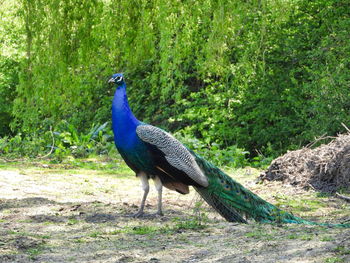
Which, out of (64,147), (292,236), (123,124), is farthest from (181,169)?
(64,147)

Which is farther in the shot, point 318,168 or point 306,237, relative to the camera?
point 318,168

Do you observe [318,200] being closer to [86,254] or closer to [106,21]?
[106,21]

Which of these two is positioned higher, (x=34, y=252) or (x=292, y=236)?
(x=292, y=236)

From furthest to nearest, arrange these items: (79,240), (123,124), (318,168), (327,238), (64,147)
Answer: (64,147) < (318,168) < (123,124) < (79,240) < (327,238)

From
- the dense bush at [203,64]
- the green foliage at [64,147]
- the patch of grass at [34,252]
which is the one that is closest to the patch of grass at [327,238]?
the patch of grass at [34,252]

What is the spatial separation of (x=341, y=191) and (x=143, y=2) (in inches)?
123

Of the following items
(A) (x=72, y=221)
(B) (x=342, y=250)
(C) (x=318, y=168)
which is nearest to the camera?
(B) (x=342, y=250)

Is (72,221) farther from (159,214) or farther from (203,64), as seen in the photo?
Result: (203,64)

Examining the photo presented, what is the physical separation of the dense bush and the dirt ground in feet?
4.72

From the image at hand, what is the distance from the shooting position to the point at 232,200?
6219 millimetres

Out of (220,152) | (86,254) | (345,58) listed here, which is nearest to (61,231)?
(86,254)

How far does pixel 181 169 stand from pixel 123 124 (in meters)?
0.70

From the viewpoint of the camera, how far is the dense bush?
7.52 meters

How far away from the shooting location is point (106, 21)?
7543 mm
